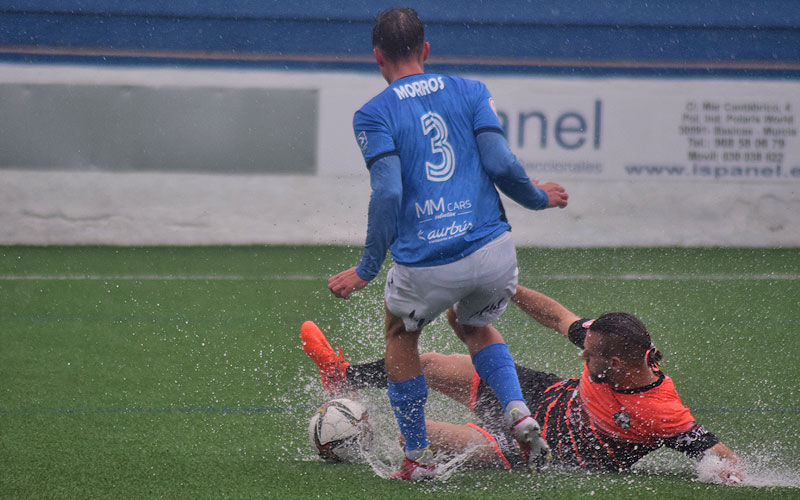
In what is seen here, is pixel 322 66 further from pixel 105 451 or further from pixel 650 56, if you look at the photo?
pixel 105 451

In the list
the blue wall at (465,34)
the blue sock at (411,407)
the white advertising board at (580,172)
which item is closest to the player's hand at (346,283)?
the blue sock at (411,407)

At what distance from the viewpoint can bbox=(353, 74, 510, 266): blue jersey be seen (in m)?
3.38

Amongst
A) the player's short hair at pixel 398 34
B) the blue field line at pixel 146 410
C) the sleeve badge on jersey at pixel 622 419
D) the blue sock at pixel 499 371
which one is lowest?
the blue field line at pixel 146 410

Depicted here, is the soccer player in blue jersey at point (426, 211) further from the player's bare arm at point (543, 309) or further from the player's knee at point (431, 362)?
the player's knee at point (431, 362)

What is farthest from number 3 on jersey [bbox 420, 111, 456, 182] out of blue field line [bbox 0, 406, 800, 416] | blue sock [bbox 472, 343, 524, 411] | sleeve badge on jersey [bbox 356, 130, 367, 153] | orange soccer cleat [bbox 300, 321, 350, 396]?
blue field line [bbox 0, 406, 800, 416]

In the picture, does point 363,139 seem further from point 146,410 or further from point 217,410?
point 146,410

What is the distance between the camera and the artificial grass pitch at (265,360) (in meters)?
3.59

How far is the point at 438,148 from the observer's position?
3.41m

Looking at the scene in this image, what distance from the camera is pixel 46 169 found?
404 inches

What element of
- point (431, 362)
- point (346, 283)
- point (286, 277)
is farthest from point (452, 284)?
point (286, 277)

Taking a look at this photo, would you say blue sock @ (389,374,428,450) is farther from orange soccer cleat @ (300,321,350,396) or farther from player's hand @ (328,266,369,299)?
orange soccer cleat @ (300,321,350,396)

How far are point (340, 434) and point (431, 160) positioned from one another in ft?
4.02

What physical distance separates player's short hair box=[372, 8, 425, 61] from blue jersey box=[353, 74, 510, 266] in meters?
0.10

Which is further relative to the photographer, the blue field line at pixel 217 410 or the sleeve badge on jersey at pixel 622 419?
the blue field line at pixel 217 410
